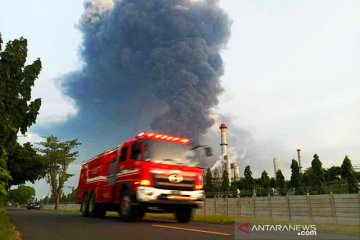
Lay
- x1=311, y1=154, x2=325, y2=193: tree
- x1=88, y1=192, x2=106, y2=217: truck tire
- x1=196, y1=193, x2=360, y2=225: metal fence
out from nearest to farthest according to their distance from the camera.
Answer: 1. x1=88, y1=192, x2=106, y2=217: truck tire
2. x1=196, y1=193, x2=360, y2=225: metal fence
3. x1=311, y1=154, x2=325, y2=193: tree

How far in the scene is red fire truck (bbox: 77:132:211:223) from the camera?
13.0 meters

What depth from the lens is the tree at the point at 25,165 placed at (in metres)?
44.5

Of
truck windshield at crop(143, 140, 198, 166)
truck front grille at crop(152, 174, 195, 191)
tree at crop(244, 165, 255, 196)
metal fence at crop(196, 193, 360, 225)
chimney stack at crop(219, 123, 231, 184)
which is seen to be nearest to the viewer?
truck front grille at crop(152, 174, 195, 191)

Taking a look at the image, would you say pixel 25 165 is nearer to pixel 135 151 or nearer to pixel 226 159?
pixel 135 151

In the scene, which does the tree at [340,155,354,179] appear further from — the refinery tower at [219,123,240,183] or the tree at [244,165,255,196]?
the refinery tower at [219,123,240,183]

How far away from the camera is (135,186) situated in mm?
13227

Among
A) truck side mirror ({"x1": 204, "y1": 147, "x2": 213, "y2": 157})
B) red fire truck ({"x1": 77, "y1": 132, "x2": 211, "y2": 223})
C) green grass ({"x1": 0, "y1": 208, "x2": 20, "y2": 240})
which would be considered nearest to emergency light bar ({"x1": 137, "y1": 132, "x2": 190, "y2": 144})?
red fire truck ({"x1": 77, "y1": 132, "x2": 211, "y2": 223})

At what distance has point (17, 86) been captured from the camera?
30.0 m

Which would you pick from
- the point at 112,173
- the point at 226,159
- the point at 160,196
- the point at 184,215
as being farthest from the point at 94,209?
the point at 226,159

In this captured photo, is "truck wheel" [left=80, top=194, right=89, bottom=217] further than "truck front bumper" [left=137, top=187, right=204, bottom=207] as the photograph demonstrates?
Yes

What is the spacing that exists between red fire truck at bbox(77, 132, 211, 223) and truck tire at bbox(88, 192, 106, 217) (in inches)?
105

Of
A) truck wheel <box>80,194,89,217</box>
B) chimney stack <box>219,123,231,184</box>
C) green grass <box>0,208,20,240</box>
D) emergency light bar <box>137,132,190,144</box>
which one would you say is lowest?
green grass <box>0,208,20,240</box>

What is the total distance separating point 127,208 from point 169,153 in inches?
99.9

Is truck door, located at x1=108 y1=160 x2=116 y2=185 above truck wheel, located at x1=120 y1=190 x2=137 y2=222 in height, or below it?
above
